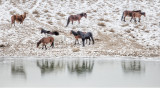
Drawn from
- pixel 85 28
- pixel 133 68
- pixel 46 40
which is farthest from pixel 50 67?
pixel 85 28

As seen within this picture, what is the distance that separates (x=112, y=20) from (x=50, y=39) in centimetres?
1175

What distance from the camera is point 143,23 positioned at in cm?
3180

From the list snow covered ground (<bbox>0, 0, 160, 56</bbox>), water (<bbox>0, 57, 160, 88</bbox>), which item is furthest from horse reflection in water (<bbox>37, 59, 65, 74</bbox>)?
snow covered ground (<bbox>0, 0, 160, 56</bbox>)

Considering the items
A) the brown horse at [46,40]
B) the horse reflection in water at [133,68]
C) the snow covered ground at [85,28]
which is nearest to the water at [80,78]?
the horse reflection in water at [133,68]

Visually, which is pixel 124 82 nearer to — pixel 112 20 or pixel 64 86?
pixel 64 86

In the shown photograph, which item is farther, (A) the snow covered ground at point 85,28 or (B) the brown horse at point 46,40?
(B) the brown horse at point 46,40

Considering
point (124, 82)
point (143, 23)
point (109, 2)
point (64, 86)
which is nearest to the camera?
point (64, 86)

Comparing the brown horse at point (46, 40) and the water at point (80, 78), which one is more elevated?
the brown horse at point (46, 40)

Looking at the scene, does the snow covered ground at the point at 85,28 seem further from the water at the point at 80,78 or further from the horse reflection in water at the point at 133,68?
the water at the point at 80,78

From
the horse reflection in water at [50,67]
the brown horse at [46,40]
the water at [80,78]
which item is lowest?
the water at [80,78]

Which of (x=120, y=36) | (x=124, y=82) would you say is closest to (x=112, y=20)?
(x=120, y=36)

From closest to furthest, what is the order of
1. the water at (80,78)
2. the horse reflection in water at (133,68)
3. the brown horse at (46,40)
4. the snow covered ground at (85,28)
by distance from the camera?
the water at (80,78), the horse reflection in water at (133,68), the snow covered ground at (85,28), the brown horse at (46,40)

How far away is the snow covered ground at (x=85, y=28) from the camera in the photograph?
2270cm

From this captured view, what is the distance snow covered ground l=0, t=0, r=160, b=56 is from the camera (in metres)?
22.7
